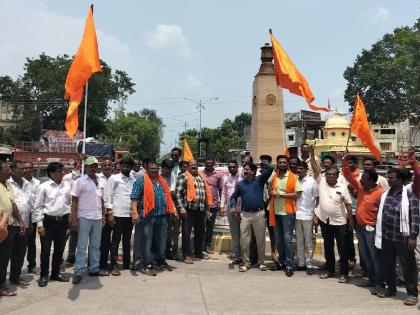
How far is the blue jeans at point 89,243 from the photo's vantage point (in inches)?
229

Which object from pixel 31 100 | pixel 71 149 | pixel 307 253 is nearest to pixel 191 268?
pixel 307 253

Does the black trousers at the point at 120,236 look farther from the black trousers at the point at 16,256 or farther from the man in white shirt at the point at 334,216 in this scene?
the man in white shirt at the point at 334,216

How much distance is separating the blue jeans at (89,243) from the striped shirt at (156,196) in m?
0.64

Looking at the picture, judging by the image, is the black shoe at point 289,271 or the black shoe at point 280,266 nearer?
the black shoe at point 289,271

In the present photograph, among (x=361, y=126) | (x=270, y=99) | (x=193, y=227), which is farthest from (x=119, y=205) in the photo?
(x=270, y=99)

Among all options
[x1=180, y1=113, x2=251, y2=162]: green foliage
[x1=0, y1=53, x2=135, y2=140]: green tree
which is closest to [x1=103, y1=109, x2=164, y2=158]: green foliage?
[x1=180, y1=113, x2=251, y2=162]: green foliage

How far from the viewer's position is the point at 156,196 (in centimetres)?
646

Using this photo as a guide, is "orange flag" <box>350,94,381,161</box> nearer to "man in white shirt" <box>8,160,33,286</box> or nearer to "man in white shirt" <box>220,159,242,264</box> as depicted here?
"man in white shirt" <box>220,159,242,264</box>

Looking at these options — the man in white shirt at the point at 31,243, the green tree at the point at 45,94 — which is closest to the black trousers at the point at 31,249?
the man in white shirt at the point at 31,243

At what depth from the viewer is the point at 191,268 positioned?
266 inches

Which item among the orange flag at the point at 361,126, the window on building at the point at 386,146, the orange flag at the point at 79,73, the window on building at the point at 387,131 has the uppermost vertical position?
the window on building at the point at 387,131

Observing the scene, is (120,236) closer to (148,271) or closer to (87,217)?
(148,271)

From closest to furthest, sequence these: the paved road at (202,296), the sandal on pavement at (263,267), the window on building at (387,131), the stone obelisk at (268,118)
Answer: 1. the paved road at (202,296)
2. the sandal on pavement at (263,267)
3. the stone obelisk at (268,118)
4. the window on building at (387,131)

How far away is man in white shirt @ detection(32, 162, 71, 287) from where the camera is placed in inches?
220
